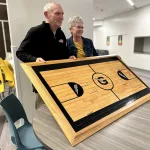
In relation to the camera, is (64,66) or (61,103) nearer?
(61,103)

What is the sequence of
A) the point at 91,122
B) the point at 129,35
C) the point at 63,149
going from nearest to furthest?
the point at 63,149
the point at 91,122
the point at 129,35

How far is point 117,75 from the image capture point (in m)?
1.30

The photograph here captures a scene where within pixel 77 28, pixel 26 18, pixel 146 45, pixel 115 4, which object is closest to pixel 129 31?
pixel 146 45

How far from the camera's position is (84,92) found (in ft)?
3.22

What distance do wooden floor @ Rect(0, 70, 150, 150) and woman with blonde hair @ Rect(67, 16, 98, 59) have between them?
88 cm

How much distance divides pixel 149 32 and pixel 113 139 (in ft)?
23.0

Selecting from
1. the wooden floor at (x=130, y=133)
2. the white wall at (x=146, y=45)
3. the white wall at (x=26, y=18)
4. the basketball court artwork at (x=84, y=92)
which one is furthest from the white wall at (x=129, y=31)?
the wooden floor at (x=130, y=133)

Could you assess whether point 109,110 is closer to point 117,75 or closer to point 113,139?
point 113,139

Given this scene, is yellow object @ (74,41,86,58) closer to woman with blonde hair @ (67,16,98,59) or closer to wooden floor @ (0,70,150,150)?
woman with blonde hair @ (67,16,98,59)

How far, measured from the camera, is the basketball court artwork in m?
0.80

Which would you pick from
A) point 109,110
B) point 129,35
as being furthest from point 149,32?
point 109,110

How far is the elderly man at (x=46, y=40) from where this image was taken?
1374mm

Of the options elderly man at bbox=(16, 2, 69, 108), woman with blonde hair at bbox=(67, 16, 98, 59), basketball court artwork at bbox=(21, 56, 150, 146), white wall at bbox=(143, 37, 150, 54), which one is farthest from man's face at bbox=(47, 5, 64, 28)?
white wall at bbox=(143, 37, 150, 54)

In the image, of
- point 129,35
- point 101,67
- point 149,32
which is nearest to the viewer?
point 101,67
